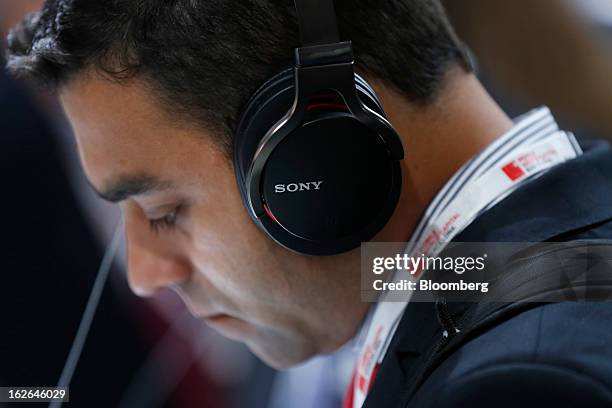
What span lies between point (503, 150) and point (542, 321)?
0.78ft

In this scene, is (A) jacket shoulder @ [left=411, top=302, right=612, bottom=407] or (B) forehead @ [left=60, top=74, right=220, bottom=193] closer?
(A) jacket shoulder @ [left=411, top=302, right=612, bottom=407]

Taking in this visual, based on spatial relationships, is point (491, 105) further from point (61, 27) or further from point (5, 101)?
point (5, 101)

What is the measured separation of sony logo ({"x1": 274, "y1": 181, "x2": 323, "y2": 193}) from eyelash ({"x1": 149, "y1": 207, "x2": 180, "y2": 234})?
19 centimetres

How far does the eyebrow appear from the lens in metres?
0.77

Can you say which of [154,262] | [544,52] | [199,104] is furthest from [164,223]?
[544,52]

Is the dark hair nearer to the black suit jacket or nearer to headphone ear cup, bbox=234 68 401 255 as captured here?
headphone ear cup, bbox=234 68 401 255

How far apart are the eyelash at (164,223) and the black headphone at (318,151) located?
15 centimetres

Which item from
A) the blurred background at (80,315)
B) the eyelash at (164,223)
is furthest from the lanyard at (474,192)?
the blurred background at (80,315)

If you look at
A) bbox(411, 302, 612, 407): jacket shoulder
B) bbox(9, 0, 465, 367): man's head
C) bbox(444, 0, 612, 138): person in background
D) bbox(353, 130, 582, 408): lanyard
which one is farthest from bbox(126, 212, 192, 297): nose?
bbox(444, 0, 612, 138): person in background

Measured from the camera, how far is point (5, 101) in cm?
116

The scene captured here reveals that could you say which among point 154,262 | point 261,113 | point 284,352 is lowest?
point 284,352

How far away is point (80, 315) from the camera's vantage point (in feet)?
3.36

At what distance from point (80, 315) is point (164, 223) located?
261 mm

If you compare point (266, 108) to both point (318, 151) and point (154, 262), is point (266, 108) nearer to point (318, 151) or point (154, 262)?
point (318, 151)
